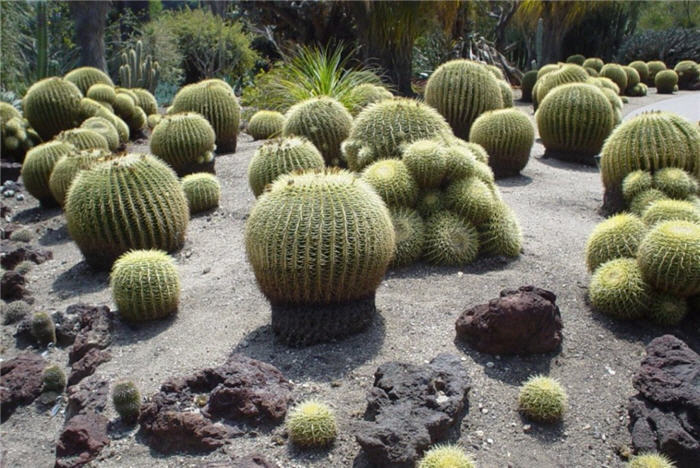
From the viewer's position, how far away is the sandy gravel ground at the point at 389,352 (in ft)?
12.2

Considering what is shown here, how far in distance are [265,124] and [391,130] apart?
218 inches

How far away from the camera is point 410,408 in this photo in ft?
12.1

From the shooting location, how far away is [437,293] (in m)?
5.22

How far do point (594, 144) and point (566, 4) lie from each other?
12.4 meters

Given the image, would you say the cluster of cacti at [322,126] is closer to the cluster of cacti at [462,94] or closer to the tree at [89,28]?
the cluster of cacti at [462,94]

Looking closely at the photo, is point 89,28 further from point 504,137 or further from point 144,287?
point 144,287

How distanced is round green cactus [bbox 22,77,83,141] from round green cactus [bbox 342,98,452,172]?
609 centimetres

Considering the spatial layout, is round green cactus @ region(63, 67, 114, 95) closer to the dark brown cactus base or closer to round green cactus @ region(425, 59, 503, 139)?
round green cactus @ region(425, 59, 503, 139)

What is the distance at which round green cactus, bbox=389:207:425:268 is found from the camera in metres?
5.61

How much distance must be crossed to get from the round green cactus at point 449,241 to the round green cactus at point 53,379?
9.66 feet

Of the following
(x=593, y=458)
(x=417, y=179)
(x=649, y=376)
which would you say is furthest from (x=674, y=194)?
(x=593, y=458)

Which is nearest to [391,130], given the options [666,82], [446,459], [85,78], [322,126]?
[322,126]

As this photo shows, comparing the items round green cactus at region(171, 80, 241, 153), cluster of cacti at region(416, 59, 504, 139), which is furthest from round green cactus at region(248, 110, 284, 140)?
cluster of cacti at region(416, 59, 504, 139)

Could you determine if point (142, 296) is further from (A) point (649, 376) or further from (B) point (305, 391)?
(A) point (649, 376)
